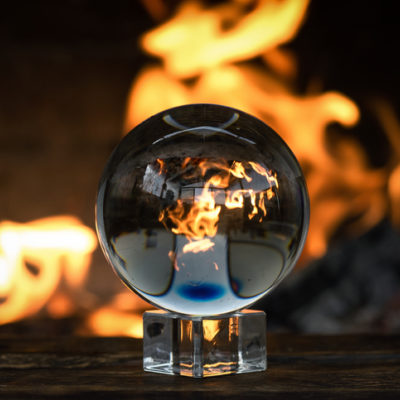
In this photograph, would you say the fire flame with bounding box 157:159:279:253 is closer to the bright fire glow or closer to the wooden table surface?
the wooden table surface

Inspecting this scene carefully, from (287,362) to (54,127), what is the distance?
5.95 ft

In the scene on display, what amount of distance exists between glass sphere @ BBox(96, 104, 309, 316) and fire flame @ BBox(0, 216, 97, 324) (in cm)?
169

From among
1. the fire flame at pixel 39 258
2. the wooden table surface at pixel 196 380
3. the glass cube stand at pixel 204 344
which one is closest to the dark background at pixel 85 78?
the fire flame at pixel 39 258

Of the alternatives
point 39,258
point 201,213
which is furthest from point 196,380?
point 39,258

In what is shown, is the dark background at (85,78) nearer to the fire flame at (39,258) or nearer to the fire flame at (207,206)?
the fire flame at (39,258)

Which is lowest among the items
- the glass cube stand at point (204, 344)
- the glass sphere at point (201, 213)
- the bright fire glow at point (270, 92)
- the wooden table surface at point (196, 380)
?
the wooden table surface at point (196, 380)

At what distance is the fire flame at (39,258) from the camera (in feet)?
7.13

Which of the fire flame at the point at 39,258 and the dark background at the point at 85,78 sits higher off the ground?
the dark background at the point at 85,78

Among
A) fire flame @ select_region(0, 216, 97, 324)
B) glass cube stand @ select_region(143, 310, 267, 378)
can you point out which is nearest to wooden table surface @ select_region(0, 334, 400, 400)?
glass cube stand @ select_region(143, 310, 267, 378)

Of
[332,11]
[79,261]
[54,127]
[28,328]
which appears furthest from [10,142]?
[332,11]

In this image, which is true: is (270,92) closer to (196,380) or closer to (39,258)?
(39,258)

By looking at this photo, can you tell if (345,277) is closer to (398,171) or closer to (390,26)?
(398,171)

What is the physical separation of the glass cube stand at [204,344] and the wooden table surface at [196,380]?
0.01 meters

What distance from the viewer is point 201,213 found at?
50 cm
